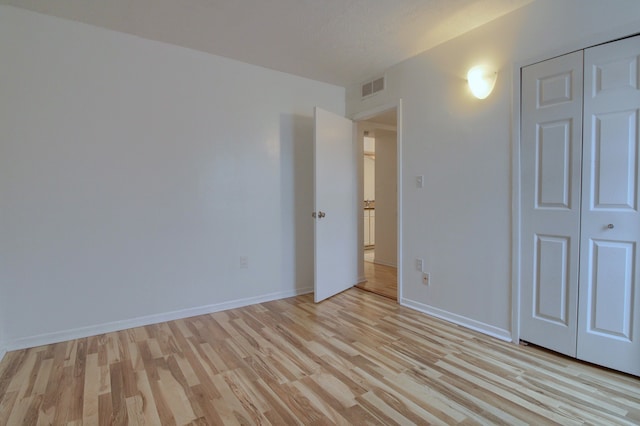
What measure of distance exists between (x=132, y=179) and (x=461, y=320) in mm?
3048

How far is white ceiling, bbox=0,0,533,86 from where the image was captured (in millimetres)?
2213

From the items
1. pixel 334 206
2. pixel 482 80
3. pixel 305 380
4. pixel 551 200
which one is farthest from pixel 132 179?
pixel 551 200

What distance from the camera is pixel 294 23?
245cm

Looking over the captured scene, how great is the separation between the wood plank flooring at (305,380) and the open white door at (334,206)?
84 cm

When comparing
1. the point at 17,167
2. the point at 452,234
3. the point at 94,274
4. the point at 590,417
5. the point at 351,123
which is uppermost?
the point at 351,123

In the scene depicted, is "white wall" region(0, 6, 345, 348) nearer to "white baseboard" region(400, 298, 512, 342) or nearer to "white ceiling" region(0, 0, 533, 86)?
"white ceiling" region(0, 0, 533, 86)

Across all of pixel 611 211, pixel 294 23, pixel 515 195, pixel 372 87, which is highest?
pixel 294 23

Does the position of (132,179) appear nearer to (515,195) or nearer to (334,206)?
(334,206)

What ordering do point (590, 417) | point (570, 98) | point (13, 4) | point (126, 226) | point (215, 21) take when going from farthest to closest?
1. point (126, 226)
2. point (215, 21)
3. point (13, 4)
4. point (570, 98)
5. point (590, 417)

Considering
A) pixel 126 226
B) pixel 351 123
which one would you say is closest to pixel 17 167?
pixel 126 226

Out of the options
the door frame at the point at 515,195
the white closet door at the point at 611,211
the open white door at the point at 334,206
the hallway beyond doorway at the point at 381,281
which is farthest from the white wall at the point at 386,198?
the white closet door at the point at 611,211

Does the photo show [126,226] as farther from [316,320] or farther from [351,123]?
[351,123]

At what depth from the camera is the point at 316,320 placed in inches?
112

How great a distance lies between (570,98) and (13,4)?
3.87 m
